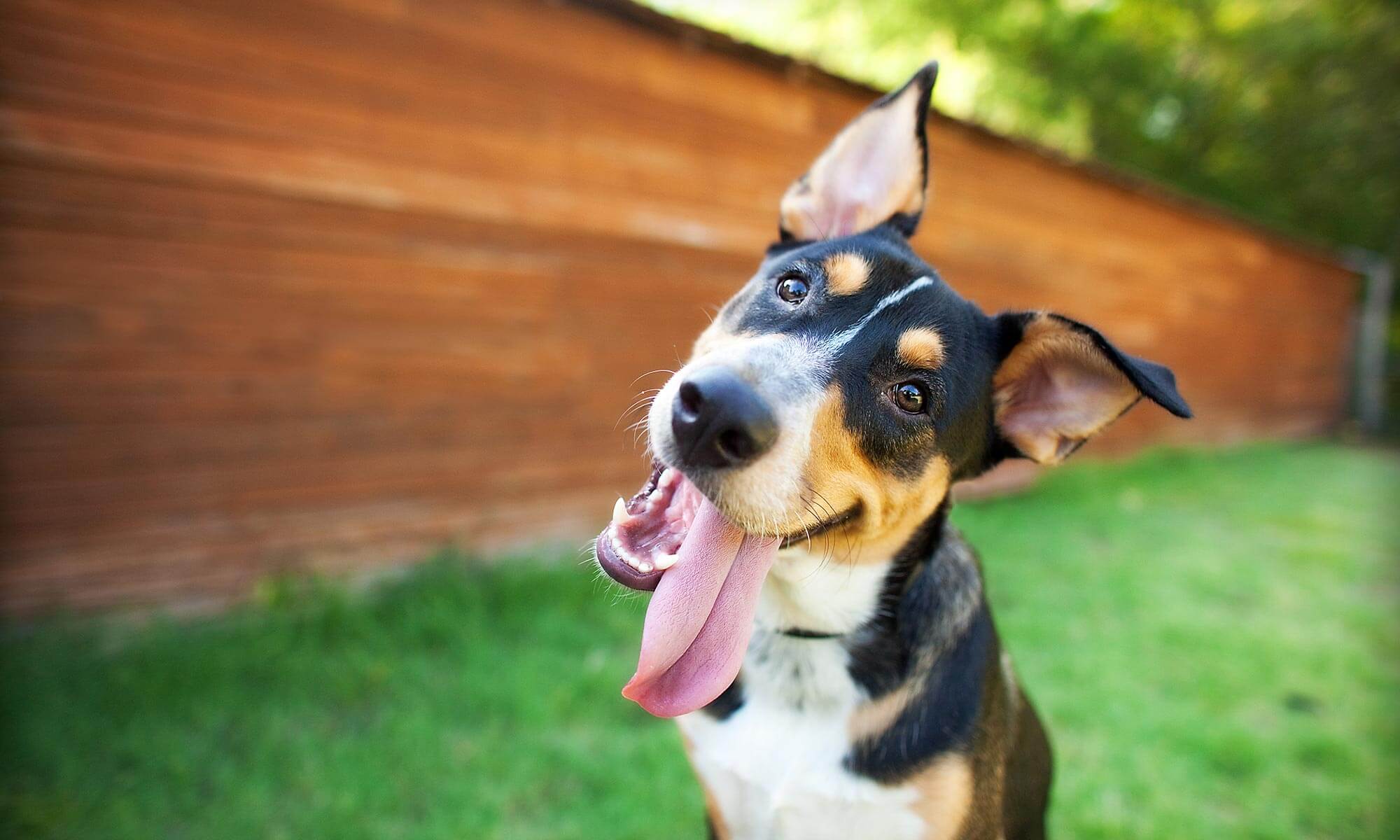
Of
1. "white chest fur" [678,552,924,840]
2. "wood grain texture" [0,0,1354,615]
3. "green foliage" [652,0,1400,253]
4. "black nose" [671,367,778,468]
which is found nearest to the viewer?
"black nose" [671,367,778,468]

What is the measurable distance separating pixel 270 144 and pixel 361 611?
2.66 m

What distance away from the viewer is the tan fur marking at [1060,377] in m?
1.97

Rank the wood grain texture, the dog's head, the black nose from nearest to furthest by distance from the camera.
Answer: the black nose, the dog's head, the wood grain texture

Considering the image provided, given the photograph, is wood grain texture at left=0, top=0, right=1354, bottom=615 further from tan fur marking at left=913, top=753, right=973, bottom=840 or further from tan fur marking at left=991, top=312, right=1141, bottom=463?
tan fur marking at left=913, top=753, right=973, bottom=840

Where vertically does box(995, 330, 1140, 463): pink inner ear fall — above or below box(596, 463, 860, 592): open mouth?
above

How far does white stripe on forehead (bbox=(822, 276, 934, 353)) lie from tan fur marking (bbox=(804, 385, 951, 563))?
0.42ft

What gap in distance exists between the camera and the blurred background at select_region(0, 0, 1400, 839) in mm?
3312

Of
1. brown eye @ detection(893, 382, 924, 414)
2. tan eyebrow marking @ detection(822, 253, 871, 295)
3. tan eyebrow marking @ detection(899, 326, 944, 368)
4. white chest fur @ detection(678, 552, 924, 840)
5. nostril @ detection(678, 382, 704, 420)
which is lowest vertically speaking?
white chest fur @ detection(678, 552, 924, 840)

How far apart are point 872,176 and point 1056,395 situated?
0.85 m

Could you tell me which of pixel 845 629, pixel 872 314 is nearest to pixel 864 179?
pixel 872 314

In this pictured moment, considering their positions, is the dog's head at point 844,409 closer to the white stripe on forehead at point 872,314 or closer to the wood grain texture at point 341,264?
the white stripe on forehead at point 872,314

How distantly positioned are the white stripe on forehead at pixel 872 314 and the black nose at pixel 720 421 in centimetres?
38

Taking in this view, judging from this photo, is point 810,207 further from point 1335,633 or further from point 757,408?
point 1335,633

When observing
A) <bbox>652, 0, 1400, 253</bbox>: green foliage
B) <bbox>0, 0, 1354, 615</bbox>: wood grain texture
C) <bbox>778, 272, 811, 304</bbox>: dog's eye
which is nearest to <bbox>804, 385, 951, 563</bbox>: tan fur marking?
<bbox>778, 272, 811, 304</bbox>: dog's eye
